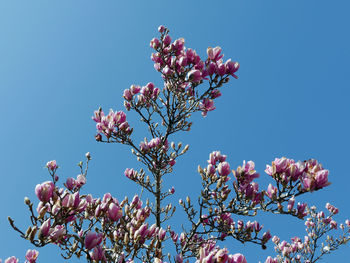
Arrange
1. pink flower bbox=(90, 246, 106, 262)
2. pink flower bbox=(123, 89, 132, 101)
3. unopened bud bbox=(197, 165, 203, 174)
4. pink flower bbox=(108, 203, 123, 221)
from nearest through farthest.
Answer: pink flower bbox=(90, 246, 106, 262) → pink flower bbox=(108, 203, 123, 221) → unopened bud bbox=(197, 165, 203, 174) → pink flower bbox=(123, 89, 132, 101)

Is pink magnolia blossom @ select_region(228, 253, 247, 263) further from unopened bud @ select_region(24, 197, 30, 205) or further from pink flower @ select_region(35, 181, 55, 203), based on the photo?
unopened bud @ select_region(24, 197, 30, 205)

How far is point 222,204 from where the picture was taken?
3.85m

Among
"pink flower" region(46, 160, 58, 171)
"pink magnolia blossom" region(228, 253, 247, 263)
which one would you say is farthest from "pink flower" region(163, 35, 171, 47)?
"pink magnolia blossom" region(228, 253, 247, 263)

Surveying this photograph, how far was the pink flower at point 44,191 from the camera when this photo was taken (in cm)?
233

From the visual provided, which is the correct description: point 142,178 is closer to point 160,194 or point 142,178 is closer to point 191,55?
point 160,194

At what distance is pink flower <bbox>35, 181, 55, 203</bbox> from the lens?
2328mm

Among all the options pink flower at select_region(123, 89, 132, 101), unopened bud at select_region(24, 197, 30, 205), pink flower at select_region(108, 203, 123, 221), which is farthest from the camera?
pink flower at select_region(123, 89, 132, 101)

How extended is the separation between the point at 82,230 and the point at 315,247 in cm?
911

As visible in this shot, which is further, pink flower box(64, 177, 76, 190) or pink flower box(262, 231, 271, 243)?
pink flower box(262, 231, 271, 243)

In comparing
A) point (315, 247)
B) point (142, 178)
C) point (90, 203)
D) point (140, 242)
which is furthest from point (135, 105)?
point (315, 247)

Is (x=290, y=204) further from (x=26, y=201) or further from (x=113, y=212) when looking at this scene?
(x=26, y=201)

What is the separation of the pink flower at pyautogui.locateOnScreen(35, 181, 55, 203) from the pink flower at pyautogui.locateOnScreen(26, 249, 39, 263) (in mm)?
835

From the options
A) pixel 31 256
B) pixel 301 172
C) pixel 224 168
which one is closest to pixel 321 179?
pixel 301 172

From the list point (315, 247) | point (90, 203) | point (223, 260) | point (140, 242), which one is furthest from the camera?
point (315, 247)
